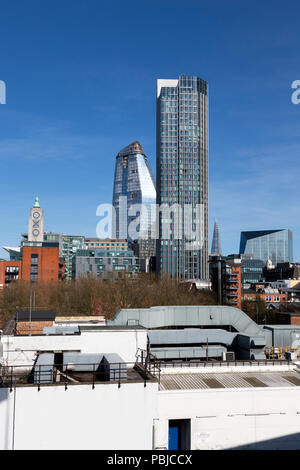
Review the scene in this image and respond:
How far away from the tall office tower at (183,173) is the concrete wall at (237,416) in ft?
378

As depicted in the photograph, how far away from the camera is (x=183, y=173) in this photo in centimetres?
13712

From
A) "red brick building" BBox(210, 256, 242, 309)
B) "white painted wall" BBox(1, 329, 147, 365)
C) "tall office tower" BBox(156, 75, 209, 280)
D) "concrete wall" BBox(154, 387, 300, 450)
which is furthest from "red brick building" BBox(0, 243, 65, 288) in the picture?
"concrete wall" BBox(154, 387, 300, 450)

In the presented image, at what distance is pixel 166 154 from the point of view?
13862 cm

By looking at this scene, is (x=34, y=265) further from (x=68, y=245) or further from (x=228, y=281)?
(x=68, y=245)

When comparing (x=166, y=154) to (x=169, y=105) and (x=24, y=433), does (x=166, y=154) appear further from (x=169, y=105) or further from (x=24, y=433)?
(x=24, y=433)

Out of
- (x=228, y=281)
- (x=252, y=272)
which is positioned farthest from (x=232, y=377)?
(x=252, y=272)

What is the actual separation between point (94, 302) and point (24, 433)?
4366 cm

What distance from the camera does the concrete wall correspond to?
17.8 meters

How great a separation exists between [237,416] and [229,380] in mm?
2397

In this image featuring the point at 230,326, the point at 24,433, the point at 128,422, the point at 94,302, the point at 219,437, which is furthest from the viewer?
the point at 94,302

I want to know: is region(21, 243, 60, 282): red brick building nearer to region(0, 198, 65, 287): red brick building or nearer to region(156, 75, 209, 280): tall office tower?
region(0, 198, 65, 287): red brick building

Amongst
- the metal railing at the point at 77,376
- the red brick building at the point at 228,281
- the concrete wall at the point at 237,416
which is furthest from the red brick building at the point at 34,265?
the concrete wall at the point at 237,416

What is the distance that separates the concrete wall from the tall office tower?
115 meters
